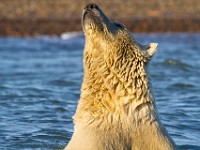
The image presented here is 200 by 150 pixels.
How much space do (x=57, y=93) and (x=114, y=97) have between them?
6.50 metres

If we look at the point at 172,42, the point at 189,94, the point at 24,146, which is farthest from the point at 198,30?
the point at 24,146

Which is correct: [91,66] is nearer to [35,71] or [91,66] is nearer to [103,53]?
[103,53]

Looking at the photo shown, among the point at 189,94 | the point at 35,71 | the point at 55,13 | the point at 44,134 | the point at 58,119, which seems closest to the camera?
the point at 44,134

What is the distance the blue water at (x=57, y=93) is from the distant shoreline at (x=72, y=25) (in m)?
5.09

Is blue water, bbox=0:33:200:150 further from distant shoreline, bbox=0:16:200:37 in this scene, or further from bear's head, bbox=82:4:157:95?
distant shoreline, bbox=0:16:200:37

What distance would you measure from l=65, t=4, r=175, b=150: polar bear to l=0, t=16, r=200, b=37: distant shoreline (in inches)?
855

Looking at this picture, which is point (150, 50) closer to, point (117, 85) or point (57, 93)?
point (117, 85)

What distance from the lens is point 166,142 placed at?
21.8 feet

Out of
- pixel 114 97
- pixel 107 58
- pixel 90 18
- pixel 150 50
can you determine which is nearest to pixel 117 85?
pixel 114 97

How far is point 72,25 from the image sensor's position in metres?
30.4

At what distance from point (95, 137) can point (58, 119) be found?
3803mm

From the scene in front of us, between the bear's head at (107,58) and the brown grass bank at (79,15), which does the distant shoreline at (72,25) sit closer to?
the brown grass bank at (79,15)

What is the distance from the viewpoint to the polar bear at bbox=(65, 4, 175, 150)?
21.5ft

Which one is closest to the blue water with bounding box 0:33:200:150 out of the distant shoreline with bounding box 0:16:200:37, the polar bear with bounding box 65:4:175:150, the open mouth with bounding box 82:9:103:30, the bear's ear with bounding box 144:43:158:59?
the polar bear with bounding box 65:4:175:150
